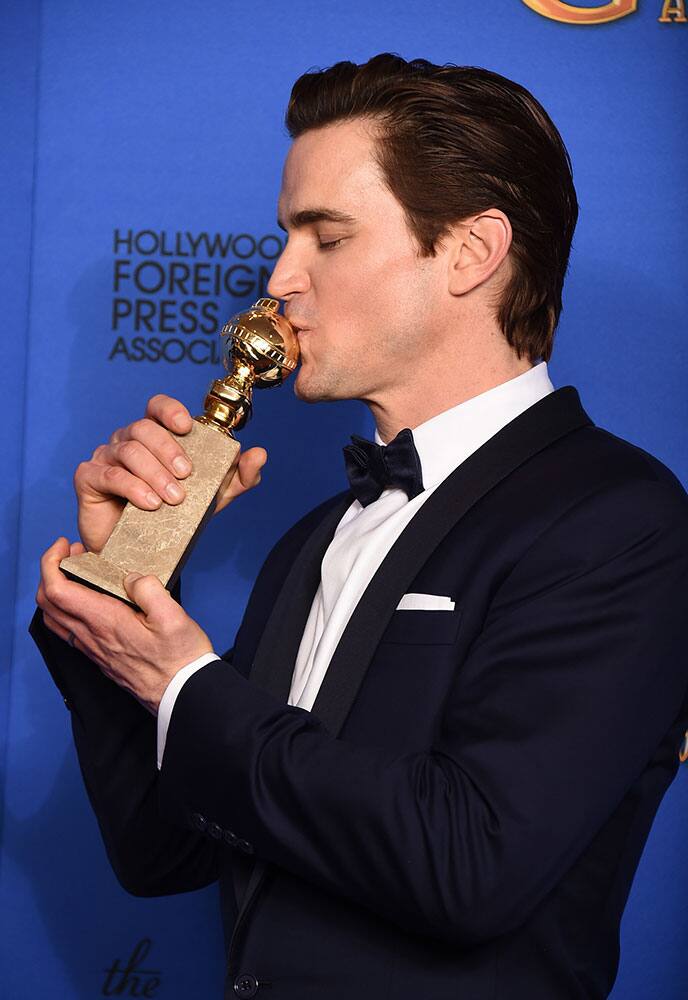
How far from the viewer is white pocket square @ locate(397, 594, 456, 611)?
1375mm

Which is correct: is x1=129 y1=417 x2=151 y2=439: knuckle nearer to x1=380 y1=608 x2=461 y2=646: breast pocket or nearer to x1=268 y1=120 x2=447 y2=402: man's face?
x1=268 y1=120 x2=447 y2=402: man's face

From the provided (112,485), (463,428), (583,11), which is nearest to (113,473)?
(112,485)

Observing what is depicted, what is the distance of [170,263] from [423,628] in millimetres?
1576

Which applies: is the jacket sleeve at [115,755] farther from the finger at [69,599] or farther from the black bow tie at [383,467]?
the black bow tie at [383,467]

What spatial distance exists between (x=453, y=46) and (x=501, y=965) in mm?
2063

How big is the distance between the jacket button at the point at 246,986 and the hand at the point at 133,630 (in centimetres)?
33

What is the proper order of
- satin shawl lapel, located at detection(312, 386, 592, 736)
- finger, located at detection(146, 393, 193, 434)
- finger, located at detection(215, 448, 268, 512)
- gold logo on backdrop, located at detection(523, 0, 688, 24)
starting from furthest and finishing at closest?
gold logo on backdrop, located at detection(523, 0, 688, 24) → finger, located at detection(215, 448, 268, 512) → finger, located at detection(146, 393, 193, 434) → satin shawl lapel, located at detection(312, 386, 592, 736)

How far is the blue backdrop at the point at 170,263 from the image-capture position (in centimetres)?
259

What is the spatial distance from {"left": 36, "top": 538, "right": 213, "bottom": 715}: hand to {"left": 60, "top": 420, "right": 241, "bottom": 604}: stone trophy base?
2cm

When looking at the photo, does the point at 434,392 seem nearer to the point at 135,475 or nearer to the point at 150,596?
the point at 135,475

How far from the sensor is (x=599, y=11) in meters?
2.61

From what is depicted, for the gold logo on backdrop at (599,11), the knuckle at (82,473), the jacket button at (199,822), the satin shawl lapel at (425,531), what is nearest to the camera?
the jacket button at (199,822)

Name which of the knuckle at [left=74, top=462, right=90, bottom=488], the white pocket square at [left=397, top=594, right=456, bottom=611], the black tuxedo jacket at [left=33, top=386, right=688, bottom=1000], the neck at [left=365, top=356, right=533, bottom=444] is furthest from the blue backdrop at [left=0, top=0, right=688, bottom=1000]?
the white pocket square at [left=397, top=594, right=456, bottom=611]

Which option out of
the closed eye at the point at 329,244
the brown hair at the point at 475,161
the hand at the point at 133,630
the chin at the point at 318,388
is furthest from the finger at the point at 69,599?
the brown hair at the point at 475,161
